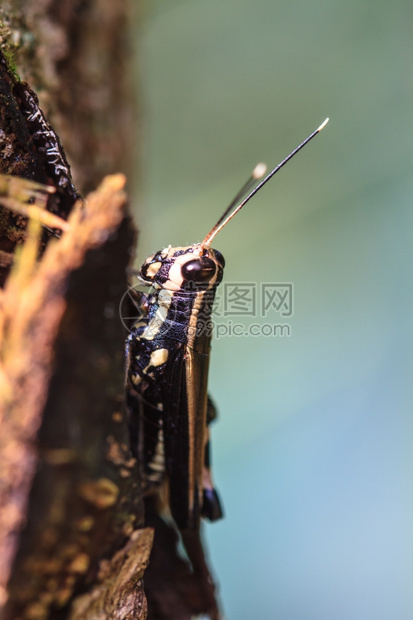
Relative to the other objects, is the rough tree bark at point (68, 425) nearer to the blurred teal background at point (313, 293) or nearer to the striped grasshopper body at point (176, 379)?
the striped grasshopper body at point (176, 379)

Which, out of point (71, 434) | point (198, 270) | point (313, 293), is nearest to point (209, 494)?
point (198, 270)

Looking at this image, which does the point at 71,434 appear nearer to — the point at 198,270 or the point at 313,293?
the point at 198,270

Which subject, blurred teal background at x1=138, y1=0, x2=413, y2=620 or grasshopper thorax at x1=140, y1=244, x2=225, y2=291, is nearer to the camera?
grasshopper thorax at x1=140, y1=244, x2=225, y2=291

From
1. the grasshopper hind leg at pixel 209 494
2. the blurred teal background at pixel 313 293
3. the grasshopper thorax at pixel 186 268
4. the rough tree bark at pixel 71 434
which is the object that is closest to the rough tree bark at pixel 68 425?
the rough tree bark at pixel 71 434

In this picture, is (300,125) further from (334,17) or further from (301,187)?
(334,17)

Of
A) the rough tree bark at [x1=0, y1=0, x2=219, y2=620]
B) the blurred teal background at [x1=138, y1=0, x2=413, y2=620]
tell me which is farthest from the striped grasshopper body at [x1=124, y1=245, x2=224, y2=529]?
the blurred teal background at [x1=138, y1=0, x2=413, y2=620]

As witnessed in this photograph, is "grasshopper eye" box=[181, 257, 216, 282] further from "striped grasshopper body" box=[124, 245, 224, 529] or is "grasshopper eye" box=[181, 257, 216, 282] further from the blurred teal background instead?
the blurred teal background

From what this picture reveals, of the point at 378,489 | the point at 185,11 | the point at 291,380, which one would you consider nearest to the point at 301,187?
the point at 291,380
